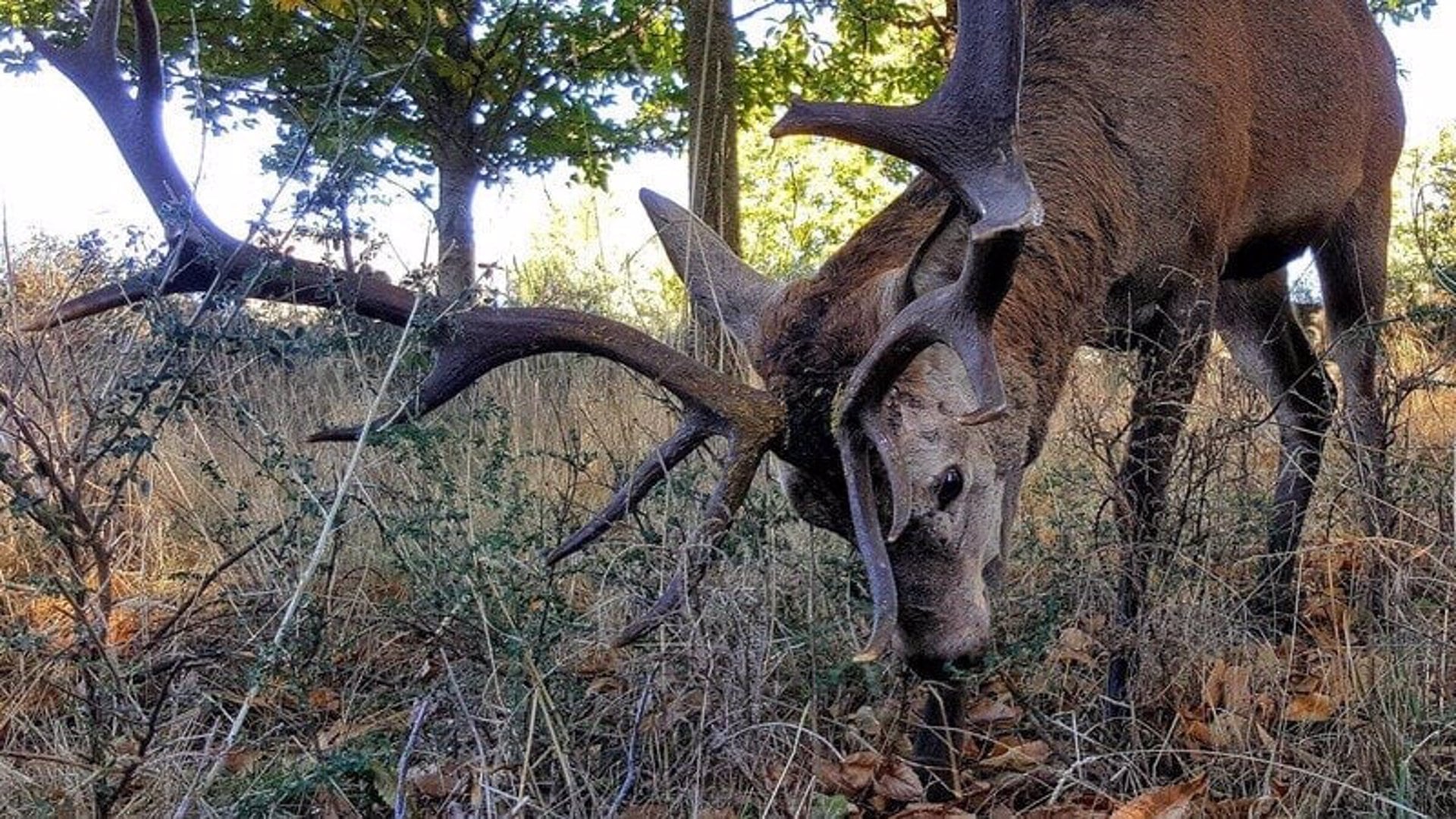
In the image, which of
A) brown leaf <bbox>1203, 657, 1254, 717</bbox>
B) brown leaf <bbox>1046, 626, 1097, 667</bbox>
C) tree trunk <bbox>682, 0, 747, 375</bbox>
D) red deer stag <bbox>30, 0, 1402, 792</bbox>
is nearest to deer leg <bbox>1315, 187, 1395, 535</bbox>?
red deer stag <bbox>30, 0, 1402, 792</bbox>

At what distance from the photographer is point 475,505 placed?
4.76 m

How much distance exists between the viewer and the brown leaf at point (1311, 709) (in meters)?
3.02

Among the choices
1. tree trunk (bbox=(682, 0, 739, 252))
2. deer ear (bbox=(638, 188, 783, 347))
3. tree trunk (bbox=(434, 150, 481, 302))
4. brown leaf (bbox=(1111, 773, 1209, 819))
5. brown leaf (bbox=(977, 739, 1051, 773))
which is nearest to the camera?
brown leaf (bbox=(1111, 773, 1209, 819))

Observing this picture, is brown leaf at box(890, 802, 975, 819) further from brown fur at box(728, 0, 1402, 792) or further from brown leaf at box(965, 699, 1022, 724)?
brown leaf at box(965, 699, 1022, 724)

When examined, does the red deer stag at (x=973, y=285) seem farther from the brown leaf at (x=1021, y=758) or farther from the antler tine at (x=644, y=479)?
the brown leaf at (x=1021, y=758)

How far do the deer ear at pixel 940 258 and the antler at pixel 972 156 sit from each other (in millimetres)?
263

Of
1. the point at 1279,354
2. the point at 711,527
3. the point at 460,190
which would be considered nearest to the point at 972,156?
the point at 711,527

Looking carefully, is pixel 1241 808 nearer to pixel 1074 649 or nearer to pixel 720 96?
pixel 1074 649

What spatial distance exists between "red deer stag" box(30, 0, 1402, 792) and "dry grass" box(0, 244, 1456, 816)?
0.15 metres

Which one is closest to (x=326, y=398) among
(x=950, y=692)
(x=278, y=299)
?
(x=278, y=299)

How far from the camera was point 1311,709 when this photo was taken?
3.09 m

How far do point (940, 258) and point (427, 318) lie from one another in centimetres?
119

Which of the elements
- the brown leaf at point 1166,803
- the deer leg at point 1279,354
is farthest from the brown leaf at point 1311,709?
the deer leg at point 1279,354

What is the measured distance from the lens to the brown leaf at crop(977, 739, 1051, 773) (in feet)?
10.2
